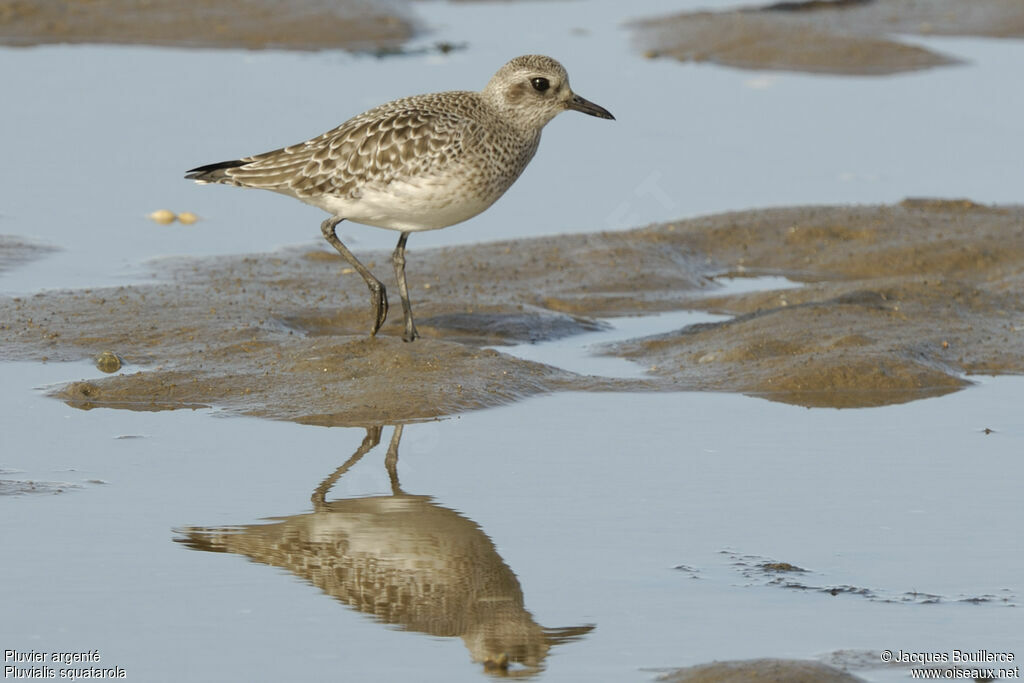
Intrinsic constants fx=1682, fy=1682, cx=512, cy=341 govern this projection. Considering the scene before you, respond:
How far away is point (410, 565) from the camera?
23.5 feet

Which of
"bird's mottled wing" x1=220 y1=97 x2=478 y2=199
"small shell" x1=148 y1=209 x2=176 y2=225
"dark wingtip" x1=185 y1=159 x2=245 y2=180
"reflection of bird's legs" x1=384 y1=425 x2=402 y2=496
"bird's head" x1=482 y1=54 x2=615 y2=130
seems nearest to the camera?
"reflection of bird's legs" x1=384 y1=425 x2=402 y2=496

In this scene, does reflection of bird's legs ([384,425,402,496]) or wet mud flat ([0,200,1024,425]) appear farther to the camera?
wet mud flat ([0,200,1024,425])

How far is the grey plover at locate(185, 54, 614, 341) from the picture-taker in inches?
409

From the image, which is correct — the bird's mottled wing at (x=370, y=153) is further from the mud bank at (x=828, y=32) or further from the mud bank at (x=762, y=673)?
the mud bank at (x=828, y=32)

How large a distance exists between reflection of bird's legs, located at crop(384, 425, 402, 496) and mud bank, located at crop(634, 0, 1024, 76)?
13.8 metres

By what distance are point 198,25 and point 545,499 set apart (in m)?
16.1

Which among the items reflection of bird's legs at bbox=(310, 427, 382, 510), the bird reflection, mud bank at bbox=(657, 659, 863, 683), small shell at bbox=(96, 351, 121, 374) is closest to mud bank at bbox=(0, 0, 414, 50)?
small shell at bbox=(96, 351, 121, 374)

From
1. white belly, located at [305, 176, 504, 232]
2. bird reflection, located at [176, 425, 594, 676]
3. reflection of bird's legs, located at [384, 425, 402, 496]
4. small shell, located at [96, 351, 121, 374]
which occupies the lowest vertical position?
bird reflection, located at [176, 425, 594, 676]

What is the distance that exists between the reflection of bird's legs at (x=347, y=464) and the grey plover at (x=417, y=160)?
5.16 feet

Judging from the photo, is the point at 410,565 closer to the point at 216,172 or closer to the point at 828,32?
the point at 216,172

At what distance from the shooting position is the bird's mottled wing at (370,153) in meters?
10.4

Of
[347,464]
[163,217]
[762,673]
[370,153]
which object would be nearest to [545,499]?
[347,464]

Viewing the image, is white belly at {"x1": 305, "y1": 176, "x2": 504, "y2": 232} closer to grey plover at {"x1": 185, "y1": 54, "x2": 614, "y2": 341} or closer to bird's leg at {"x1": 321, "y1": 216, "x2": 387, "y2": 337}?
grey plover at {"x1": 185, "y1": 54, "x2": 614, "y2": 341}

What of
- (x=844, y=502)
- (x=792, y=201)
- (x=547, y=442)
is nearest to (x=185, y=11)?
(x=792, y=201)
